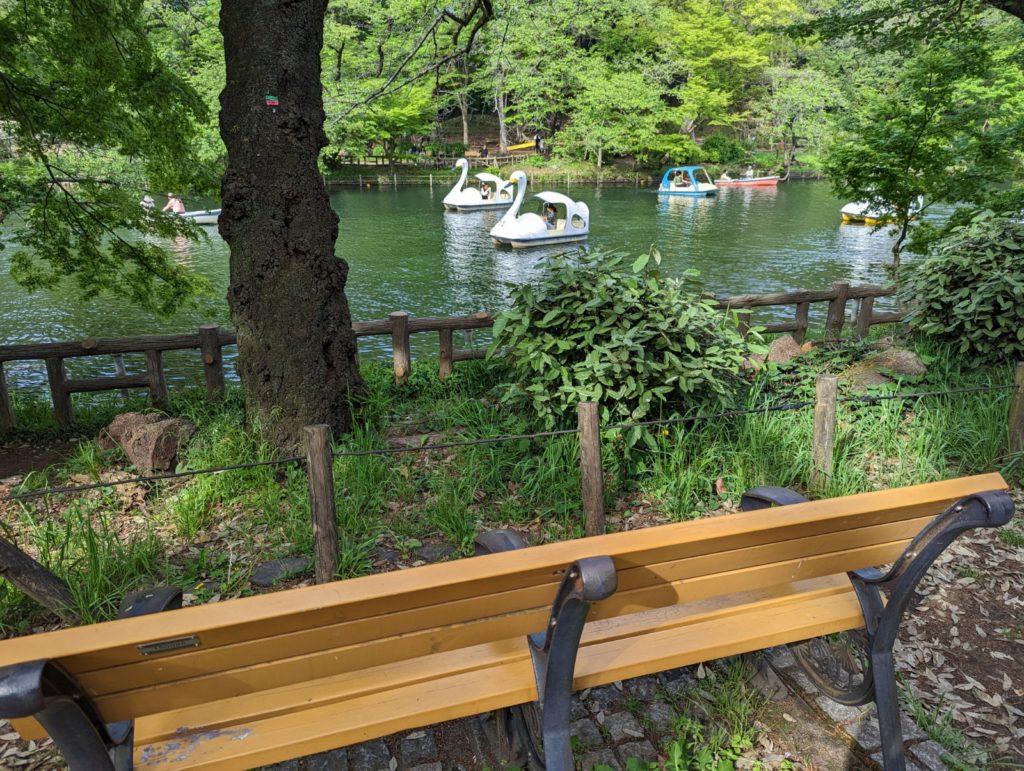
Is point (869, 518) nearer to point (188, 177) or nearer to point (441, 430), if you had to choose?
point (441, 430)

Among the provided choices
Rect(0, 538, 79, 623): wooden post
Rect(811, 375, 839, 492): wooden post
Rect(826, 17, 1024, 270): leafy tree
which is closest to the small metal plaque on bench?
Rect(0, 538, 79, 623): wooden post

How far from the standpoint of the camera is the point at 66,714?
54.7 inches

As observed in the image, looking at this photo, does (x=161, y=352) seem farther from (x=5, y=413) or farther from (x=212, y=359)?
(x=5, y=413)

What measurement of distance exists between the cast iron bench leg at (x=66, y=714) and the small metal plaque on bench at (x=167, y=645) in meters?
0.14

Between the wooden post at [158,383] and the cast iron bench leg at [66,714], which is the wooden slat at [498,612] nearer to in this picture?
the cast iron bench leg at [66,714]

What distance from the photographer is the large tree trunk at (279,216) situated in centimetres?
414

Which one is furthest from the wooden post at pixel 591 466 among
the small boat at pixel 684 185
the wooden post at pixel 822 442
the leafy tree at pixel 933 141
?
the small boat at pixel 684 185

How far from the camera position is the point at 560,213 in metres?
26.3

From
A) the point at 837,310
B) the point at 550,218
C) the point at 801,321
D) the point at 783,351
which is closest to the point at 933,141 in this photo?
the point at 837,310

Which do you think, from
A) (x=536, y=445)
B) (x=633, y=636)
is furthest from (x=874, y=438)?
(x=633, y=636)

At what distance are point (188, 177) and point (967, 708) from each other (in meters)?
6.30

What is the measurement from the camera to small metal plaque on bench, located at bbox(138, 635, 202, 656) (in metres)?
1.40

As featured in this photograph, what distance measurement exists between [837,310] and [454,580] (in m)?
6.86

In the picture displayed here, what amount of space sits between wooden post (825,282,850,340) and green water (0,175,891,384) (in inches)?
126
